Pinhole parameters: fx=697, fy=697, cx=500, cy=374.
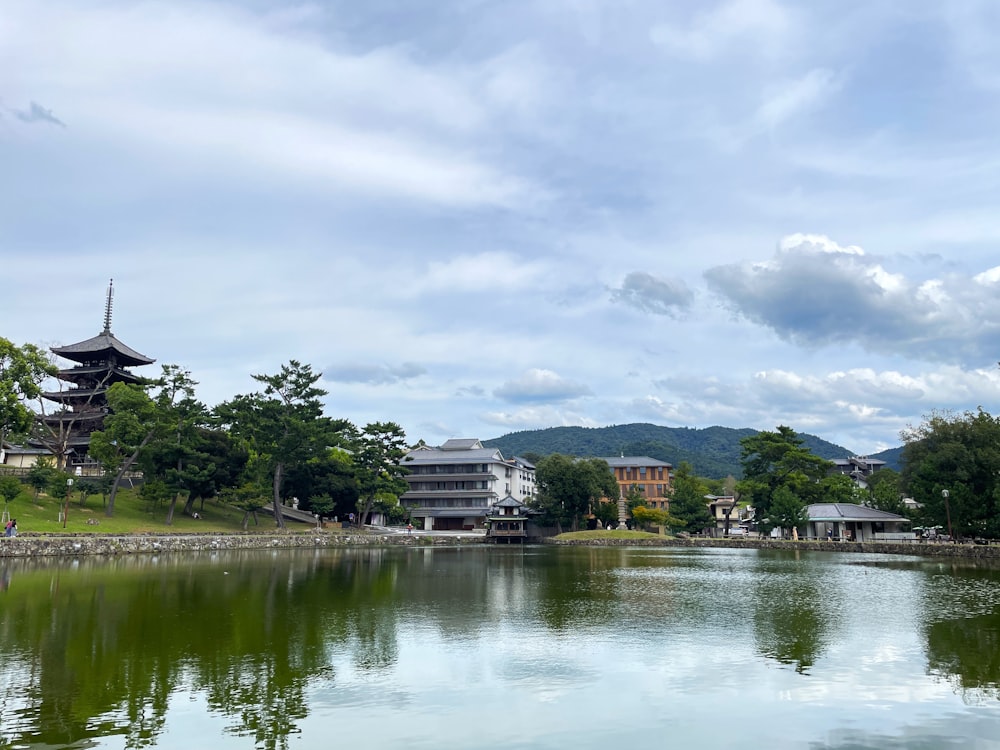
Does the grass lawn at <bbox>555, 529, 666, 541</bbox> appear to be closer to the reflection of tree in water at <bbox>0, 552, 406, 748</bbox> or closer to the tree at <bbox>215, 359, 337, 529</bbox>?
the tree at <bbox>215, 359, 337, 529</bbox>

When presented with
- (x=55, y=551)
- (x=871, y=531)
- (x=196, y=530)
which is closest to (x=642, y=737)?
(x=55, y=551)

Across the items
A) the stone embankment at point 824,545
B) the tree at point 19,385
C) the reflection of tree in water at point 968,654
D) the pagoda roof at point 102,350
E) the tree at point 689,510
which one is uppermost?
the pagoda roof at point 102,350

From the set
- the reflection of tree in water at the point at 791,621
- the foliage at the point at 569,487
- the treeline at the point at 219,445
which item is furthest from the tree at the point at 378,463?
the reflection of tree in water at the point at 791,621

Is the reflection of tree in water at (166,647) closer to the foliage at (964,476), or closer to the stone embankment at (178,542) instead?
the stone embankment at (178,542)

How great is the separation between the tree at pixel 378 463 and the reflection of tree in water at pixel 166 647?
39.9m

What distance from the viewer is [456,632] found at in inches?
720

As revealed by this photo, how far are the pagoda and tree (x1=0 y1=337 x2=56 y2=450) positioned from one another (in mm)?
14021

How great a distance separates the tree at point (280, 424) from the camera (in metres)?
59.9

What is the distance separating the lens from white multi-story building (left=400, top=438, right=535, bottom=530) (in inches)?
3620

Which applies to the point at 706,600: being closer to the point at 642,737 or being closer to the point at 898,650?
the point at 898,650

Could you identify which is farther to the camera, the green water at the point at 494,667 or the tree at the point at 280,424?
the tree at the point at 280,424

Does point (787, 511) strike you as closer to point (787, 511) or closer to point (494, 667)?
point (787, 511)

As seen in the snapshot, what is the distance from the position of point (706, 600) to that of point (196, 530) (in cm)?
4259

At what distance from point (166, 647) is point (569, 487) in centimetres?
6179
